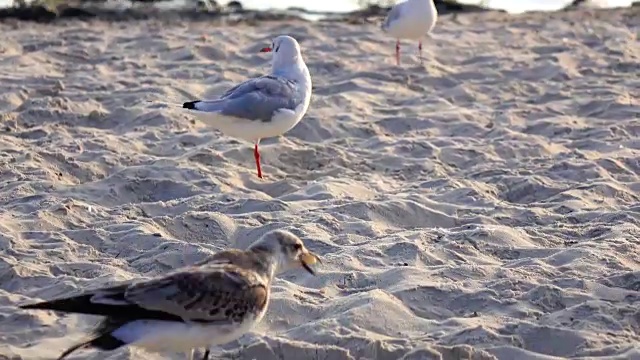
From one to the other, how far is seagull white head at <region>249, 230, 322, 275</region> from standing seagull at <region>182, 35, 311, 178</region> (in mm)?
2846

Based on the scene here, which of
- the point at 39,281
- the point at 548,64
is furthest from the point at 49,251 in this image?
the point at 548,64

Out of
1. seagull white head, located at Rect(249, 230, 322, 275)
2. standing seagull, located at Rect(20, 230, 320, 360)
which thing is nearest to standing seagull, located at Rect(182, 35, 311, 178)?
seagull white head, located at Rect(249, 230, 322, 275)

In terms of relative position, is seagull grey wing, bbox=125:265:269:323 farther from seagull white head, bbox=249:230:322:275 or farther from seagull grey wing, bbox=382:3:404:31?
seagull grey wing, bbox=382:3:404:31

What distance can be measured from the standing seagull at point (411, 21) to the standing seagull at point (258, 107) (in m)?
3.71

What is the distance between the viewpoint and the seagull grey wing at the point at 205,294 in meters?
4.07

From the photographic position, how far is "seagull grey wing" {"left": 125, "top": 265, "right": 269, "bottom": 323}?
13.4ft

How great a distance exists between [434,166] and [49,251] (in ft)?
10.2

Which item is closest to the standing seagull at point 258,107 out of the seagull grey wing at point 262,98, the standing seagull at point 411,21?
the seagull grey wing at point 262,98

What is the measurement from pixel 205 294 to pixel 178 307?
Result: 0.12 metres

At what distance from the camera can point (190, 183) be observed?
717 centimetres

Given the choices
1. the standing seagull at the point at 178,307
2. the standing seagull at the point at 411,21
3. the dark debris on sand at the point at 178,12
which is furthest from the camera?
the dark debris on sand at the point at 178,12

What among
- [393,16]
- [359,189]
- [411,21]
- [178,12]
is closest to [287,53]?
[359,189]

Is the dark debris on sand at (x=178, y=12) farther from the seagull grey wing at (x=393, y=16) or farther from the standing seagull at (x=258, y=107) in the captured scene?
the standing seagull at (x=258, y=107)

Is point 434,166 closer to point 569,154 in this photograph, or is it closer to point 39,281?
point 569,154
